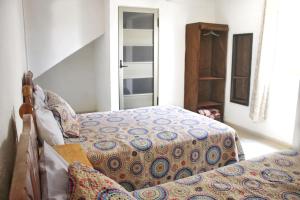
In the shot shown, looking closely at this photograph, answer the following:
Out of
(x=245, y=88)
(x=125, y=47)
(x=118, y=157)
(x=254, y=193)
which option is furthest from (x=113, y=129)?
(x=245, y=88)

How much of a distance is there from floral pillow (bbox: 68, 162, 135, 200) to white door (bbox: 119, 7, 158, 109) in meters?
3.25

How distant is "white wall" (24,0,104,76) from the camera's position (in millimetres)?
3426

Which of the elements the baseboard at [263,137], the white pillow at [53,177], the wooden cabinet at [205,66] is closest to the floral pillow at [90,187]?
the white pillow at [53,177]

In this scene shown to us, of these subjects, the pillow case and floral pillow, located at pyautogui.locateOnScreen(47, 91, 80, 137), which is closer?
the pillow case

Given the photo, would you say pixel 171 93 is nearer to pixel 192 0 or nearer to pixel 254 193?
pixel 192 0

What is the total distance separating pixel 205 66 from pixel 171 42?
0.84 metres

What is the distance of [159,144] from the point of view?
2164 millimetres

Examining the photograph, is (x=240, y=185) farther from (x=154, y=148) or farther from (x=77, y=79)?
(x=77, y=79)

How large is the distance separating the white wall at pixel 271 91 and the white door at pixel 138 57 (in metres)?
1.23

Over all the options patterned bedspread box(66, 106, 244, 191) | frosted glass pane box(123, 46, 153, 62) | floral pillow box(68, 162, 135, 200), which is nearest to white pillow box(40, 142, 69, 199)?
floral pillow box(68, 162, 135, 200)

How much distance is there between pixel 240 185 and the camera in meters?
1.51

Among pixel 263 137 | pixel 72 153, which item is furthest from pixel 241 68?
pixel 72 153

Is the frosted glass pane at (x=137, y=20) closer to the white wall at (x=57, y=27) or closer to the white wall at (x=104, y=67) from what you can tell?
the white wall at (x=104, y=67)

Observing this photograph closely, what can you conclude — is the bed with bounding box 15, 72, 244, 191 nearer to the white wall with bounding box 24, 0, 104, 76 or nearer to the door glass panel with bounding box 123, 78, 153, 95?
the white wall with bounding box 24, 0, 104, 76
